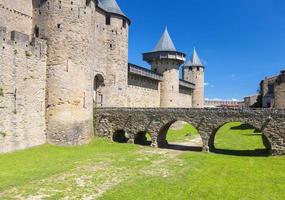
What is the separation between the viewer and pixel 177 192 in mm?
11250

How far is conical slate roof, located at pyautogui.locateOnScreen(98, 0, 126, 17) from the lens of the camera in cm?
2733

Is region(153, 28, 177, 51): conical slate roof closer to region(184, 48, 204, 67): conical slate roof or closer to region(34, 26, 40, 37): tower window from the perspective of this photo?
region(184, 48, 204, 67): conical slate roof

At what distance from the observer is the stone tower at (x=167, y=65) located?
36438mm

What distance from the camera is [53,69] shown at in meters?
20.7

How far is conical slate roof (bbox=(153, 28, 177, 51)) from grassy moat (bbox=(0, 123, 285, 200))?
1895cm

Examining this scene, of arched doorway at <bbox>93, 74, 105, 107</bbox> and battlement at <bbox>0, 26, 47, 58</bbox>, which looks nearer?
battlement at <bbox>0, 26, 47, 58</bbox>

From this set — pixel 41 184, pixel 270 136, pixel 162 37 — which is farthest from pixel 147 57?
pixel 41 184

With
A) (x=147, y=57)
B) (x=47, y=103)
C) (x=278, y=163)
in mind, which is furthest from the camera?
(x=147, y=57)

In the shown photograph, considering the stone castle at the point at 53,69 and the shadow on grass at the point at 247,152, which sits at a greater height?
the stone castle at the point at 53,69

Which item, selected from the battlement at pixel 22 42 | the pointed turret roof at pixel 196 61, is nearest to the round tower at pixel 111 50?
the battlement at pixel 22 42

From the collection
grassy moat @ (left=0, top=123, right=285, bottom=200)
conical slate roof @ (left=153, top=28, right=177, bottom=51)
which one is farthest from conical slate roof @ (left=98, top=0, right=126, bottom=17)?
grassy moat @ (left=0, top=123, right=285, bottom=200)

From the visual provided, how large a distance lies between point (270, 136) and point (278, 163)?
2.68 m

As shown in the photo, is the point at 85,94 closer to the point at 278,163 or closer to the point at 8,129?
the point at 8,129

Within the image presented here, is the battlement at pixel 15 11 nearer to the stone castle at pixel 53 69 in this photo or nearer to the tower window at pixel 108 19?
the stone castle at pixel 53 69
